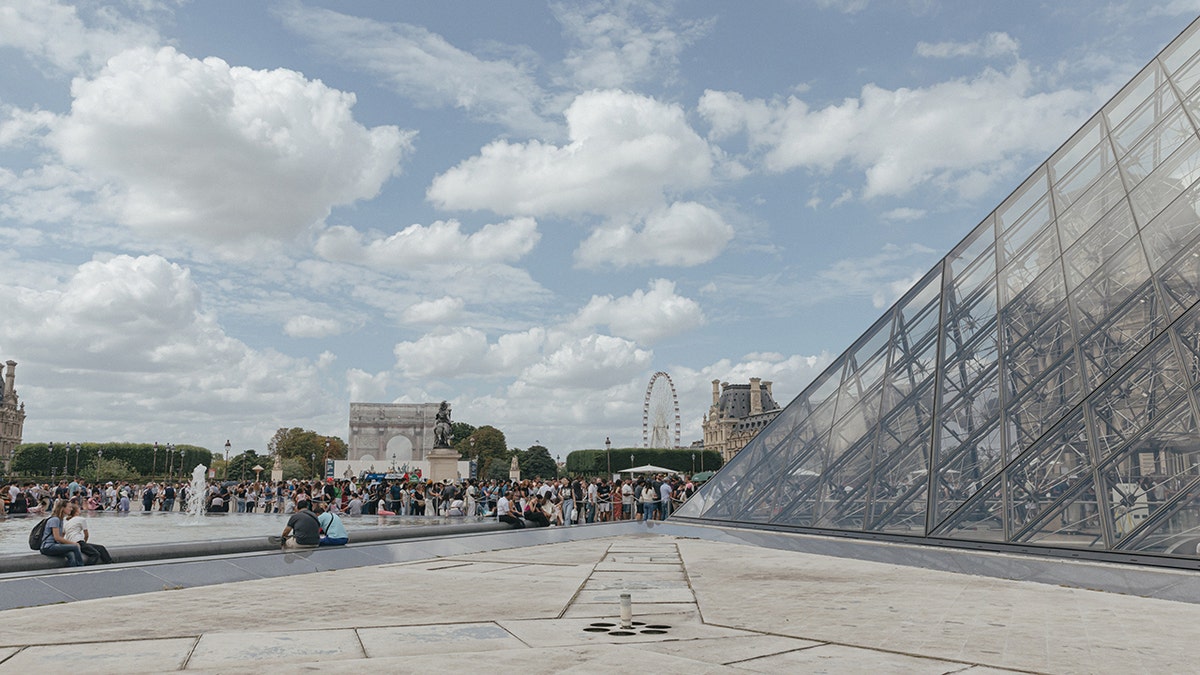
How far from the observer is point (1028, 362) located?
13203 mm

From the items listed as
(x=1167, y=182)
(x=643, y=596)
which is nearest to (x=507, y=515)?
(x=643, y=596)

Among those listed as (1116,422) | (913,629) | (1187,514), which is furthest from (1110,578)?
(913,629)

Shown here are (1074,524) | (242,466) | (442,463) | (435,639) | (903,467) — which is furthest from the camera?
(242,466)

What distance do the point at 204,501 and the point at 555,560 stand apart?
815 inches

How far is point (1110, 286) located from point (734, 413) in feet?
452

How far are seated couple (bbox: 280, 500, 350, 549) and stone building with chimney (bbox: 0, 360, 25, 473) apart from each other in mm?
143815

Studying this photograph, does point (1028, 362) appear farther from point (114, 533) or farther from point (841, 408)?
point (114, 533)

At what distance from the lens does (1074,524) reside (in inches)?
408

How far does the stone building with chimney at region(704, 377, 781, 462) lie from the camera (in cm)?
13712

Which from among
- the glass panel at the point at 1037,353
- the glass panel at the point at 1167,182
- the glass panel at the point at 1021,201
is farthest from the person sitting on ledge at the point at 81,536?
the glass panel at the point at 1021,201

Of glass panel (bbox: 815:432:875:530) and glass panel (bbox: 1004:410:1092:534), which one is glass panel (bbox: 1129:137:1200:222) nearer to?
glass panel (bbox: 1004:410:1092:534)

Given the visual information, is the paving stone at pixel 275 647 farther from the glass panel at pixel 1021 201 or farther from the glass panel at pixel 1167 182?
the glass panel at pixel 1021 201

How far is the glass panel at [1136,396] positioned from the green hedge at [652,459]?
264ft

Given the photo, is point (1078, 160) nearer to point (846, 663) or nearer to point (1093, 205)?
point (1093, 205)
